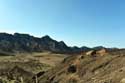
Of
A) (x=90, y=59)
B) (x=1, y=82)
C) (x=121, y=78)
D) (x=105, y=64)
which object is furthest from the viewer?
(x=90, y=59)

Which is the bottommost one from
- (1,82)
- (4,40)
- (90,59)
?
Result: (1,82)

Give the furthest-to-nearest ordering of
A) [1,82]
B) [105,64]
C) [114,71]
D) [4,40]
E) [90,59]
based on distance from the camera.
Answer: [4,40] < [90,59] < [105,64] < [1,82] < [114,71]

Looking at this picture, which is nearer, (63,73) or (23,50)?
(63,73)

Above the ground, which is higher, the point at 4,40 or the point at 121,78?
the point at 4,40

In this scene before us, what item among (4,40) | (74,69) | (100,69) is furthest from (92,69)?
(4,40)

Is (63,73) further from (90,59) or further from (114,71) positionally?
(114,71)

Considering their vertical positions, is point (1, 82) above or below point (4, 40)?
below

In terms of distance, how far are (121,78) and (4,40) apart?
180252mm

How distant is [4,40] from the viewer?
19650cm

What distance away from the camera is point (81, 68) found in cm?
3056

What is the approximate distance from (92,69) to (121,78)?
6512mm

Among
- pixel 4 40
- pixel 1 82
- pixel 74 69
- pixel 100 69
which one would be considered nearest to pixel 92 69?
pixel 100 69

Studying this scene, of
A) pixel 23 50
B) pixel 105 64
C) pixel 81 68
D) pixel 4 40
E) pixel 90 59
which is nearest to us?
pixel 105 64

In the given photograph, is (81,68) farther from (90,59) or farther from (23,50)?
(23,50)
